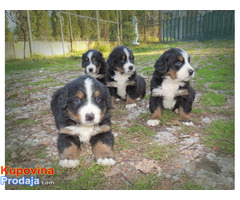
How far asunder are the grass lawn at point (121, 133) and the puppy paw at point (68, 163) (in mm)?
62

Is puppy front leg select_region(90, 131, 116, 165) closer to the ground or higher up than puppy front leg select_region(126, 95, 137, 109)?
closer to the ground

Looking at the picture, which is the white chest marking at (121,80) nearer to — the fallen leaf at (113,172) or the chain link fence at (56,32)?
the chain link fence at (56,32)

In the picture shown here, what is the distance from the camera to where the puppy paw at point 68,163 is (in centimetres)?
275

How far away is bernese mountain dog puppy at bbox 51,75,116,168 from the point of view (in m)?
2.76

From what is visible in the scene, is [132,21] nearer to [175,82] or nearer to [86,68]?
[175,82]

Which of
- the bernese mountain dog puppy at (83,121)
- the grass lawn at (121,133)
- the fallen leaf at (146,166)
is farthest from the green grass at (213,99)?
the bernese mountain dog puppy at (83,121)

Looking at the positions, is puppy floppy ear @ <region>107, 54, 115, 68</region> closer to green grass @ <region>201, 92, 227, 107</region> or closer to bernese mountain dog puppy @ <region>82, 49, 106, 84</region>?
bernese mountain dog puppy @ <region>82, 49, 106, 84</region>

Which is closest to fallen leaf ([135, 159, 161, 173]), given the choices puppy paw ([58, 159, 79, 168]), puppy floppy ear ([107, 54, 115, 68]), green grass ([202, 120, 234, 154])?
puppy paw ([58, 159, 79, 168])

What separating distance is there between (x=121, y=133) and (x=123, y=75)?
2.13m

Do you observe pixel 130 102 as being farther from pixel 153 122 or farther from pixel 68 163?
pixel 68 163

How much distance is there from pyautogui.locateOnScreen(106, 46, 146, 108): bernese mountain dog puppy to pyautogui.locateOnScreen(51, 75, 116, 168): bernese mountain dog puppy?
95.3 inches

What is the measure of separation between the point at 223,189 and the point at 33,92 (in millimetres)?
5743

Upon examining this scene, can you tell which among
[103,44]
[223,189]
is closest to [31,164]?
[223,189]

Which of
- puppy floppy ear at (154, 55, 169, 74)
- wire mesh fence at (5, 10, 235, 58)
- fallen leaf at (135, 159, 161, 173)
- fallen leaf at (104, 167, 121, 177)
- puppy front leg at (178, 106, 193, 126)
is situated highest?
wire mesh fence at (5, 10, 235, 58)
